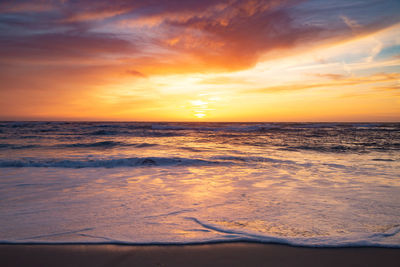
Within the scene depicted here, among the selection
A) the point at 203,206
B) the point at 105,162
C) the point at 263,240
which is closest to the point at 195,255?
the point at 263,240

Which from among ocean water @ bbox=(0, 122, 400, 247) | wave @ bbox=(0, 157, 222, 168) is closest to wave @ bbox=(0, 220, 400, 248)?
ocean water @ bbox=(0, 122, 400, 247)

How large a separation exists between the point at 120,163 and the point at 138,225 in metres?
5.83

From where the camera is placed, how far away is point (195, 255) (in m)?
2.46

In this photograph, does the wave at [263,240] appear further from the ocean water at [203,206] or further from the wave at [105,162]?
the wave at [105,162]

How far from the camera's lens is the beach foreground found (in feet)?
7.68

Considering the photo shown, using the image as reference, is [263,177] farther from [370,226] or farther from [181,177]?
[370,226]

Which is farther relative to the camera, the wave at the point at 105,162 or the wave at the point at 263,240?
the wave at the point at 105,162

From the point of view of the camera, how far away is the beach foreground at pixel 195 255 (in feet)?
7.68

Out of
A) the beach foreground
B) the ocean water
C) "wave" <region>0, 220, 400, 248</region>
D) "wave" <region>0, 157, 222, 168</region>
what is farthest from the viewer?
"wave" <region>0, 157, 222, 168</region>

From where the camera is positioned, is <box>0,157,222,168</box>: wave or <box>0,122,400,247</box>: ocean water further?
<box>0,157,222,168</box>: wave

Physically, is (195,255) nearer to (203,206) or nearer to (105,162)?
(203,206)

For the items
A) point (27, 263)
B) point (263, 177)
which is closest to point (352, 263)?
point (27, 263)

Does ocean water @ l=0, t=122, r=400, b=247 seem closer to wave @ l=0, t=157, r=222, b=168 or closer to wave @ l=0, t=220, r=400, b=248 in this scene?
wave @ l=0, t=220, r=400, b=248

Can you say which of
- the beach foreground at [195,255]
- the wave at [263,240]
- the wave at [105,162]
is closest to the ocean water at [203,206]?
the wave at [263,240]
